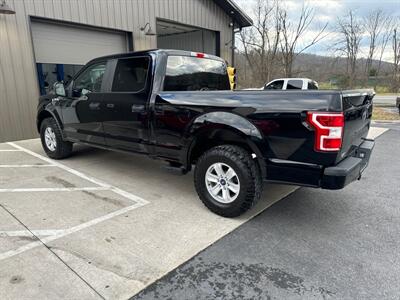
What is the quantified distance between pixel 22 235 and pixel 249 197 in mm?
2282

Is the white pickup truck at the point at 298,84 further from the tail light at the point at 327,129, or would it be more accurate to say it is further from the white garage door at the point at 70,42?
the tail light at the point at 327,129

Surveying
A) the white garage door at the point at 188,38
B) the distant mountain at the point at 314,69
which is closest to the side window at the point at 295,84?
the white garage door at the point at 188,38

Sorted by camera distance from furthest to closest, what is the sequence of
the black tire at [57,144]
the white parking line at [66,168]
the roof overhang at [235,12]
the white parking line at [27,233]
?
the roof overhang at [235,12] → the black tire at [57,144] → the white parking line at [66,168] → the white parking line at [27,233]

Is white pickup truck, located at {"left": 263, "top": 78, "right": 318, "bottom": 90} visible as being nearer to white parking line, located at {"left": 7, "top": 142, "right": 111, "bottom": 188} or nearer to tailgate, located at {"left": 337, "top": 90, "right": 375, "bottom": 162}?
white parking line, located at {"left": 7, "top": 142, "right": 111, "bottom": 188}

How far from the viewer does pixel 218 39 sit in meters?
12.8

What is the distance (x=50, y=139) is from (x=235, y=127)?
420cm

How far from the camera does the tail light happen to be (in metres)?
2.50

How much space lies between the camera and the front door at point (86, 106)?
4500mm

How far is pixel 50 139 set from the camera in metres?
5.68

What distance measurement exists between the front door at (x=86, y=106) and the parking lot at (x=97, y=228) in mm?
638

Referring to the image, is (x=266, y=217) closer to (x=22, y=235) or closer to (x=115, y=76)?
(x=22, y=235)

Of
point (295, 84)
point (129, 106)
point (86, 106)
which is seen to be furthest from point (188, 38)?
point (129, 106)

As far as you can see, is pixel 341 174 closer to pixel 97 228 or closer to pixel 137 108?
pixel 97 228

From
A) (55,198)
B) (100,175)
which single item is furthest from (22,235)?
(100,175)
